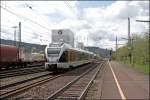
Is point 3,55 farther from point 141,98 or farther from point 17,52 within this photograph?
point 141,98

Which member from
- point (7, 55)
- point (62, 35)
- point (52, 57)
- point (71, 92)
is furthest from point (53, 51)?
point (62, 35)

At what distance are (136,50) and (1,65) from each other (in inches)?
1055

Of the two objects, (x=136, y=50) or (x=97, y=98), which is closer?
(x=97, y=98)

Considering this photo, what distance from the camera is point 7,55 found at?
48844mm

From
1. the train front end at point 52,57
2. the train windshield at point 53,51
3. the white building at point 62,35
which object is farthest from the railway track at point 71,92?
the white building at point 62,35

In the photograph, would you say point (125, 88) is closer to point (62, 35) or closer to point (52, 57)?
point (52, 57)

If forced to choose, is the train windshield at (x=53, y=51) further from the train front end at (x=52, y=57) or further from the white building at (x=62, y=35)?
the white building at (x=62, y=35)

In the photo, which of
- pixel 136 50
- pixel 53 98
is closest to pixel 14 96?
pixel 53 98

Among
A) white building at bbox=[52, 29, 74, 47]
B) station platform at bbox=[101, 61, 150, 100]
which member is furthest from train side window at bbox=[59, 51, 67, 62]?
white building at bbox=[52, 29, 74, 47]

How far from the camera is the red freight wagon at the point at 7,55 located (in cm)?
4694

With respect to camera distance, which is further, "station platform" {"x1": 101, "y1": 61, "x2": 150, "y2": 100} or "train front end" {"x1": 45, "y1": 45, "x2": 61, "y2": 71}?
"train front end" {"x1": 45, "y1": 45, "x2": 61, "y2": 71}

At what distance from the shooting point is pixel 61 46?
38.1 meters

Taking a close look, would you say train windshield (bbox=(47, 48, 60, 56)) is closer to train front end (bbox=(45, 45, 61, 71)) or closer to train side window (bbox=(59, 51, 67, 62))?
train front end (bbox=(45, 45, 61, 71))

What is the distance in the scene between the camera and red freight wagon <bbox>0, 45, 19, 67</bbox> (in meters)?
46.9
